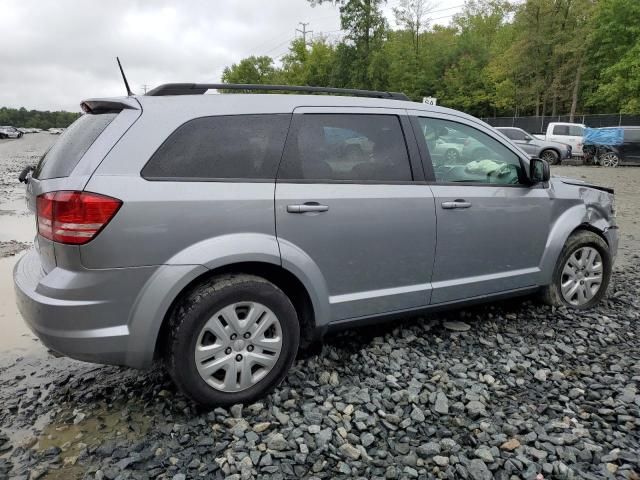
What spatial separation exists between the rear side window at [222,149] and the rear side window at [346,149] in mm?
98

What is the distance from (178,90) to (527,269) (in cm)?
287

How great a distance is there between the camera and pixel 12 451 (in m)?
2.66

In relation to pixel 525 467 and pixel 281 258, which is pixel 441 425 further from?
pixel 281 258

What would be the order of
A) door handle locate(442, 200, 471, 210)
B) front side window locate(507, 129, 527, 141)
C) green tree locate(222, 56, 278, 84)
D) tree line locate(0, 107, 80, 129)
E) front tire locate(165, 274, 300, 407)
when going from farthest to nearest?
tree line locate(0, 107, 80, 129)
green tree locate(222, 56, 278, 84)
front side window locate(507, 129, 527, 141)
door handle locate(442, 200, 471, 210)
front tire locate(165, 274, 300, 407)

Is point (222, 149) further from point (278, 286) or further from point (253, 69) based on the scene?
point (253, 69)

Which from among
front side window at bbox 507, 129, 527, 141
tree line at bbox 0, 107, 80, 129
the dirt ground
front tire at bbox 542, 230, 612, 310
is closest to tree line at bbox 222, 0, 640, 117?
front side window at bbox 507, 129, 527, 141

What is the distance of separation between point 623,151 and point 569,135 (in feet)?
9.16

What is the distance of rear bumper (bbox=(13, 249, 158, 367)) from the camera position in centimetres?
255

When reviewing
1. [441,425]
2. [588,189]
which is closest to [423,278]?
[441,425]

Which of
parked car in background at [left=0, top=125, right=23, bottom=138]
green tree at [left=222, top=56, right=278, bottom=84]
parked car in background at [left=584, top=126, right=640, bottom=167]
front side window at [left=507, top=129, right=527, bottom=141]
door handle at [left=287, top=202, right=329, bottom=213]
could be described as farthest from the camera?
green tree at [left=222, top=56, right=278, bottom=84]

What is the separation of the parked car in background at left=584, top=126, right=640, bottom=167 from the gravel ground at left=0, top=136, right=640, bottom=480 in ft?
66.8

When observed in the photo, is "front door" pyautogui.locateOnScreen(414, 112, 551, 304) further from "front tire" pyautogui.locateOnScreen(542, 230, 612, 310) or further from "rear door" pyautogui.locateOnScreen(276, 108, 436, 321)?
"front tire" pyautogui.locateOnScreen(542, 230, 612, 310)

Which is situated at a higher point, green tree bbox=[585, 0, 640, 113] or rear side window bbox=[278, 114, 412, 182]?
green tree bbox=[585, 0, 640, 113]

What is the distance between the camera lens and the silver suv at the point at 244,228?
8.48 feet
